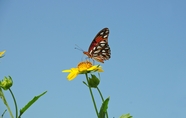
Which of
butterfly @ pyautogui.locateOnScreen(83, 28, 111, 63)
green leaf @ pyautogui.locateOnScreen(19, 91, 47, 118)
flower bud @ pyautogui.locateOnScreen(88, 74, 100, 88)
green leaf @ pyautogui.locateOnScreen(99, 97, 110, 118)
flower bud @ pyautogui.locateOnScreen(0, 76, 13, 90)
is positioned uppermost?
butterfly @ pyautogui.locateOnScreen(83, 28, 111, 63)

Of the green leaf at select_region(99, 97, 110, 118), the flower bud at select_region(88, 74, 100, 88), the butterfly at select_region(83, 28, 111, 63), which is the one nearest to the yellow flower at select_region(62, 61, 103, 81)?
the flower bud at select_region(88, 74, 100, 88)

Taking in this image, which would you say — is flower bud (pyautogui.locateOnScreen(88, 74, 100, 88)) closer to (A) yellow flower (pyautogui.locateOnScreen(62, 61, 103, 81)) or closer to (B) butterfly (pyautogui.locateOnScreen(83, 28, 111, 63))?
(A) yellow flower (pyautogui.locateOnScreen(62, 61, 103, 81))

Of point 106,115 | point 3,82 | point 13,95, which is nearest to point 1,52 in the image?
point 3,82

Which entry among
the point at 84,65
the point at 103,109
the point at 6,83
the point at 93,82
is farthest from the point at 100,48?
the point at 103,109

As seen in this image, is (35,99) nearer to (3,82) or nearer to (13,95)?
(13,95)

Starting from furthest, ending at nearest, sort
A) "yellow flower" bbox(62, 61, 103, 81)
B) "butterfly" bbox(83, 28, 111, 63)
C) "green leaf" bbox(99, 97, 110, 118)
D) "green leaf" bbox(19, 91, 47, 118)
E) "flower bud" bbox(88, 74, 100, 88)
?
1. "butterfly" bbox(83, 28, 111, 63)
2. "yellow flower" bbox(62, 61, 103, 81)
3. "flower bud" bbox(88, 74, 100, 88)
4. "green leaf" bbox(19, 91, 47, 118)
5. "green leaf" bbox(99, 97, 110, 118)

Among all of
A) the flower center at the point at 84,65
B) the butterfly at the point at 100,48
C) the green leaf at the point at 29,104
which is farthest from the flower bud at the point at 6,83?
the butterfly at the point at 100,48

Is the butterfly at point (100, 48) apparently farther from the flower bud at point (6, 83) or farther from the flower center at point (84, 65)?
the flower bud at point (6, 83)

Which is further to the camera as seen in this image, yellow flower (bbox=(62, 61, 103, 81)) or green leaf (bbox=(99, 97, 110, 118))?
yellow flower (bbox=(62, 61, 103, 81))

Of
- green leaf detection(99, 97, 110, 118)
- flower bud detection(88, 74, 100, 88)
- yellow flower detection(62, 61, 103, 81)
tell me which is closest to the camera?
green leaf detection(99, 97, 110, 118)
